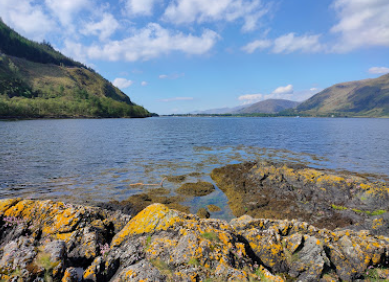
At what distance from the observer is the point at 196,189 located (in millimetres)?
18625

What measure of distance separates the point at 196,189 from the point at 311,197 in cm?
923

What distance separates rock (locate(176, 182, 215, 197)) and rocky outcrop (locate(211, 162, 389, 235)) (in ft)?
4.38

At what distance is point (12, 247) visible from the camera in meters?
5.78

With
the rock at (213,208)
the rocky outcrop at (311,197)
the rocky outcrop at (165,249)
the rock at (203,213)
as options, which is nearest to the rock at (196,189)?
the rocky outcrop at (311,197)

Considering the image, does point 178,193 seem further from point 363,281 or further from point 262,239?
point 363,281

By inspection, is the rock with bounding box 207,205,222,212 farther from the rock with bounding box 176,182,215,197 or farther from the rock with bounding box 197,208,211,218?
the rock with bounding box 176,182,215,197

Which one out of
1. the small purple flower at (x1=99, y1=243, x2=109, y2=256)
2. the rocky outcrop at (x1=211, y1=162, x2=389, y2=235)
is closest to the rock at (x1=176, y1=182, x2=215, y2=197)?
the rocky outcrop at (x1=211, y1=162, x2=389, y2=235)

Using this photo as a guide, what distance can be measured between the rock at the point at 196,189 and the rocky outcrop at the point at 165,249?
993 cm

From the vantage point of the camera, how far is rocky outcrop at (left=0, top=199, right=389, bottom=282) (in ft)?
17.9

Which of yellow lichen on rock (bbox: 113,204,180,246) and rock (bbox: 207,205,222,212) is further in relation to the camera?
rock (bbox: 207,205,222,212)

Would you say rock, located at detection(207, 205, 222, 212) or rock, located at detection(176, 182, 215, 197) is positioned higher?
rock, located at detection(176, 182, 215, 197)

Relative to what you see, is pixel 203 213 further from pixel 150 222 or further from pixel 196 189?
pixel 150 222

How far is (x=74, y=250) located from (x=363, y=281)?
358 inches

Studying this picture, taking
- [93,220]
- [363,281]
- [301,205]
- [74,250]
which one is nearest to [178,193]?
[301,205]
